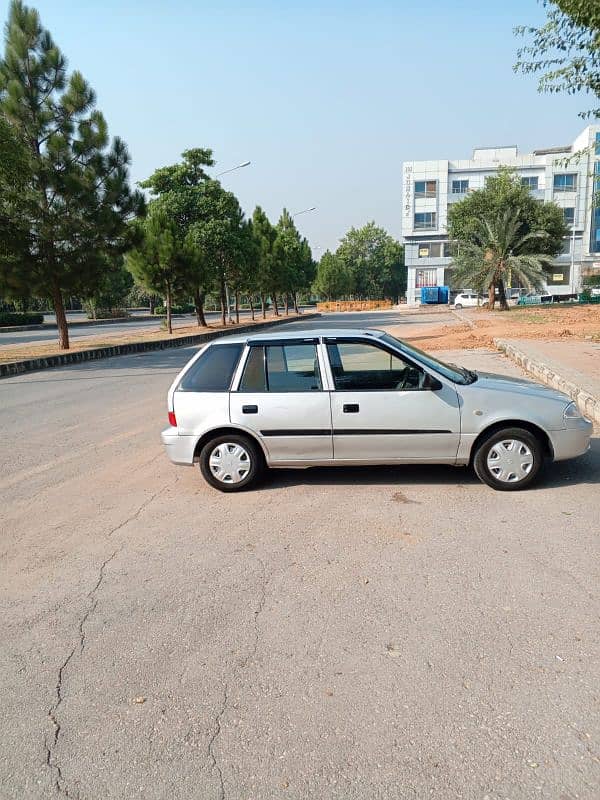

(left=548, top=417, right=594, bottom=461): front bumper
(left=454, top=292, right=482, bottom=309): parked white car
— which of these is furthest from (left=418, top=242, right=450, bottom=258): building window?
(left=548, top=417, right=594, bottom=461): front bumper

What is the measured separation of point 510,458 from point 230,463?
252cm

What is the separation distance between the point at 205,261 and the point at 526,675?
30048 millimetres

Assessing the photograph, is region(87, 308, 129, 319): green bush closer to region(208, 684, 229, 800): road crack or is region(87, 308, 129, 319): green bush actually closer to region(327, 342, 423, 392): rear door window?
region(327, 342, 423, 392): rear door window

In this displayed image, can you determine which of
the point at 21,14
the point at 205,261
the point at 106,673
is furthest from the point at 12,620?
the point at 205,261

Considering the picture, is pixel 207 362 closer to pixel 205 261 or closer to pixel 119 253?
pixel 119 253

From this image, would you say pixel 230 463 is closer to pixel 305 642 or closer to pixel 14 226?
pixel 305 642

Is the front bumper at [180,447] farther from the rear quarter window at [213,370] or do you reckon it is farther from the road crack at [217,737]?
the road crack at [217,737]

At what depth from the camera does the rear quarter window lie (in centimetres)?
584

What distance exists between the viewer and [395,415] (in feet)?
18.1

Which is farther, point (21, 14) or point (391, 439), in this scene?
point (21, 14)

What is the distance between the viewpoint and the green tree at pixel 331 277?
86812 mm

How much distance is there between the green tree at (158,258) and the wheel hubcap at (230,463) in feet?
77.6

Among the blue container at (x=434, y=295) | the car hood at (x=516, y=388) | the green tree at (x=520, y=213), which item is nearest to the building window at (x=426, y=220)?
the blue container at (x=434, y=295)

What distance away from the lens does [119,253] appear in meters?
23.1
